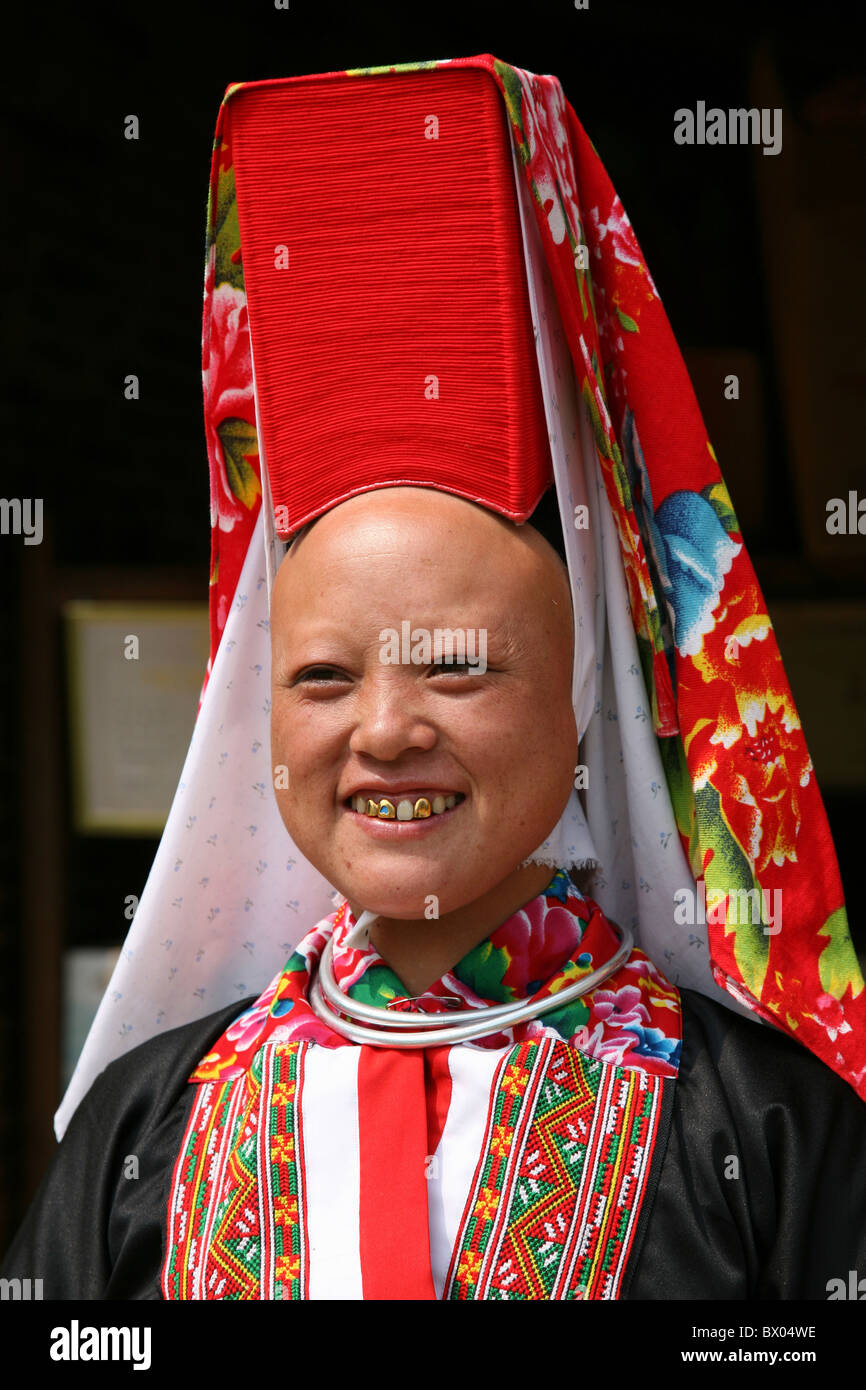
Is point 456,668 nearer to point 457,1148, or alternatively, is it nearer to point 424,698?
point 424,698

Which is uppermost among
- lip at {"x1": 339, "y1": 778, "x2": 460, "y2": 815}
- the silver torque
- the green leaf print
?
lip at {"x1": 339, "y1": 778, "x2": 460, "y2": 815}

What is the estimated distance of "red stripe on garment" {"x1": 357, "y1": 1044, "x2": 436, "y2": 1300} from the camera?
4.67 ft

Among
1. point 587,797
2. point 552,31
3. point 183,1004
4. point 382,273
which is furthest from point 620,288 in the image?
point 552,31

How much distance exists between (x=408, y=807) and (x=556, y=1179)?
0.40m

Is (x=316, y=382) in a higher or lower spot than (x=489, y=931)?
higher

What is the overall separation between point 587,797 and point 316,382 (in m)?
0.56

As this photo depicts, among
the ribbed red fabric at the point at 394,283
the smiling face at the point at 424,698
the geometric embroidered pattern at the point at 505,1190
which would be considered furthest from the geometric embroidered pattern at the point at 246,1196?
the ribbed red fabric at the point at 394,283

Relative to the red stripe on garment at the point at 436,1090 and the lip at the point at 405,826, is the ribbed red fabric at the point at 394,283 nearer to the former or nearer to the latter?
the lip at the point at 405,826

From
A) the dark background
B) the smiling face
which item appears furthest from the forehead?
the dark background

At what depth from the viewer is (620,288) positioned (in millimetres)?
1556

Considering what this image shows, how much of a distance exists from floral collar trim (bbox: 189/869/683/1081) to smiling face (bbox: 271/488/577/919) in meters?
0.09

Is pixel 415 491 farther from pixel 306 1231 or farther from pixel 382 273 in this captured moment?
pixel 306 1231

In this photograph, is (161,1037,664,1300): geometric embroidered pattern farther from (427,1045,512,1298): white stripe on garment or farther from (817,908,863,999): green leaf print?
(817,908,863,999): green leaf print
